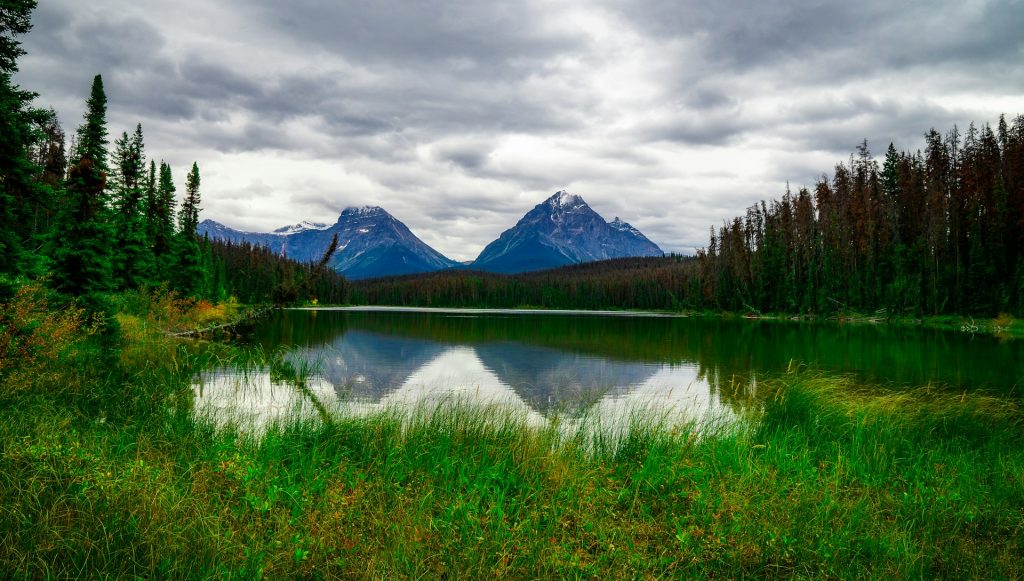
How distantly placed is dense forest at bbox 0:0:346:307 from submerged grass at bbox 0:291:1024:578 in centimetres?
330

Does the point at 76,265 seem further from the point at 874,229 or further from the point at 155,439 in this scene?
the point at 874,229

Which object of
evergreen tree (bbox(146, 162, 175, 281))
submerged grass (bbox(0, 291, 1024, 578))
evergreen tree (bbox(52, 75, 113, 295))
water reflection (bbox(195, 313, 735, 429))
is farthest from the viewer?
evergreen tree (bbox(146, 162, 175, 281))

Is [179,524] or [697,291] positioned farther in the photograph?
[697,291]

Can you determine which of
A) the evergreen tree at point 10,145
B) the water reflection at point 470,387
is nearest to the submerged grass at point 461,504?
the water reflection at point 470,387

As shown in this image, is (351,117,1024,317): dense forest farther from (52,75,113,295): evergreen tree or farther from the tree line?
(52,75,113,295): evergreen tree

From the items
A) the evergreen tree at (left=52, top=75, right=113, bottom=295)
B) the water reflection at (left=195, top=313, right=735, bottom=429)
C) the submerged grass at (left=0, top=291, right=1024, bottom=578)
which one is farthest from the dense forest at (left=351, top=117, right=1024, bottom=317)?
the evergreen tree at (left=52, top=75, right=113, bottom=295)

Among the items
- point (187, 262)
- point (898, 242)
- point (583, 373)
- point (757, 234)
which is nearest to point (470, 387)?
point (583, 373)

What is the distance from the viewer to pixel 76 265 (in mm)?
24188

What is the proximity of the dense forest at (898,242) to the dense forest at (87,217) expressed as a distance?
77.6 metres

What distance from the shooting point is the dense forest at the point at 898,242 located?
6706 centimetres

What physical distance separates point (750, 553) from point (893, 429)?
7.37 meters

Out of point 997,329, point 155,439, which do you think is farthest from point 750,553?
point 997,329

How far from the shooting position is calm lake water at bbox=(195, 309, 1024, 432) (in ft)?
47.5

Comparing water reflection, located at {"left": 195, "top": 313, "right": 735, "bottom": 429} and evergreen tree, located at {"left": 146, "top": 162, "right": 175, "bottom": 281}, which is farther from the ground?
evergreen tree, located at {"left": 146, "top": 162, "right": 175, "bottom": 281}
